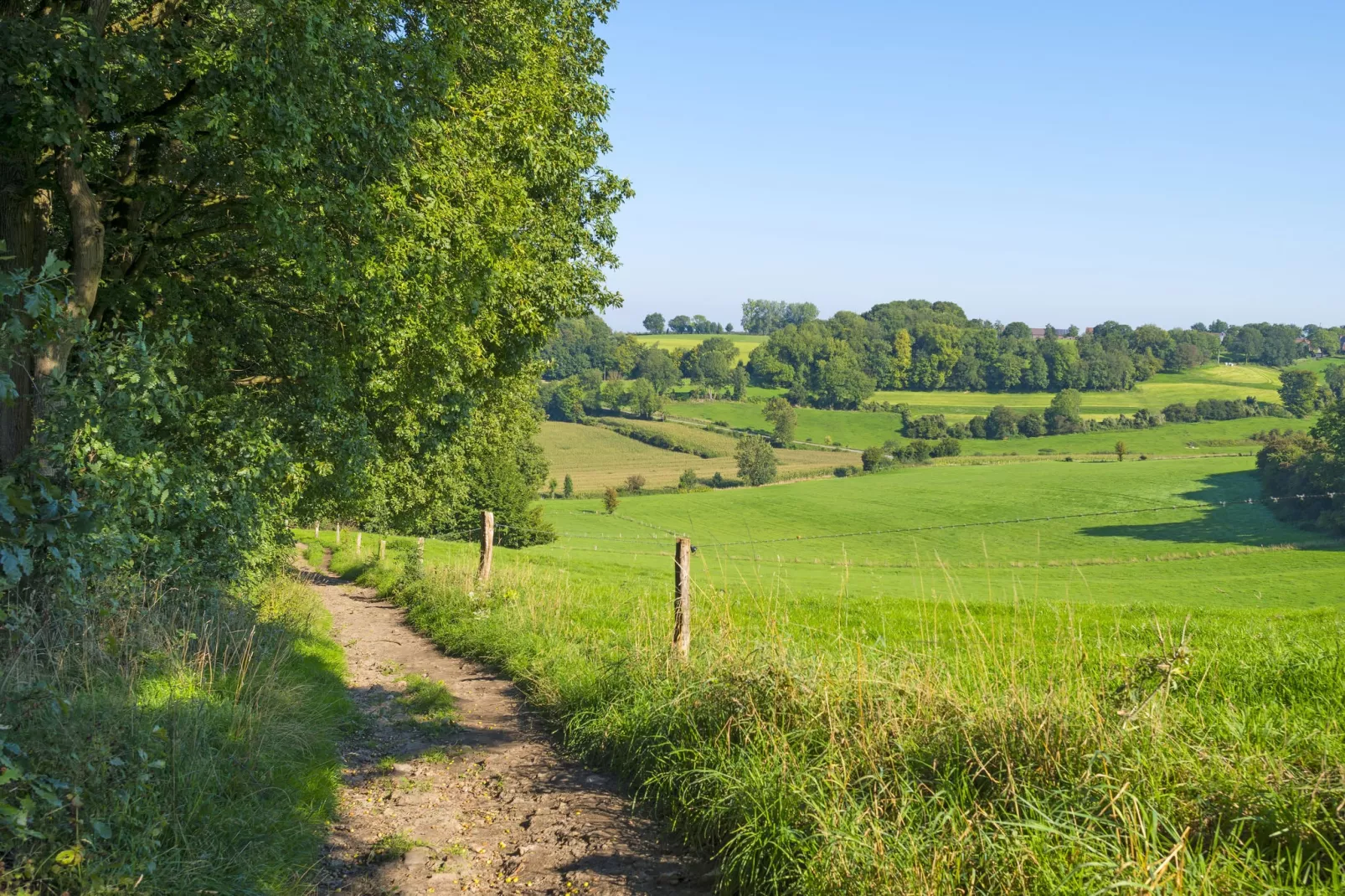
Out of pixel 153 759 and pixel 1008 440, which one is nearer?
pixel 153 759

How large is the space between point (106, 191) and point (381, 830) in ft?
27.3

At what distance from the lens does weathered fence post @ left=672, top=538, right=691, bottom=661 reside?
8.74m

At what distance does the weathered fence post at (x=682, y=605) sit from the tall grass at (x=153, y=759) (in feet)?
10.5

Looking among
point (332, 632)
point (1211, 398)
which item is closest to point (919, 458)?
point (1211, 398)

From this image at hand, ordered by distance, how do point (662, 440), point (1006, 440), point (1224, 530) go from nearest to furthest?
point (1224, 530) → point (662, 440) → point (1006, 440)

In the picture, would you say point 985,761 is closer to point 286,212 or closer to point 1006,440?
point 286,212

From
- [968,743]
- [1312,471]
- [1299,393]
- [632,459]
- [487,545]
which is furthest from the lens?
[1299,393]

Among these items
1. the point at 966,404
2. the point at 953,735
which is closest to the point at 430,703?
the point at 953,735

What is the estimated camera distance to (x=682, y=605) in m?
8.94

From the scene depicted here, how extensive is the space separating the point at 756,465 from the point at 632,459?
18703 mm

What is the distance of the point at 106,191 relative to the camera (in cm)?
1065

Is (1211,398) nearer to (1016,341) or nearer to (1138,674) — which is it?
(1016,341)

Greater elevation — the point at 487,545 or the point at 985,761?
the point at 985,761

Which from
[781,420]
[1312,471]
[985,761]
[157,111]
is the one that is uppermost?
[157,111]
